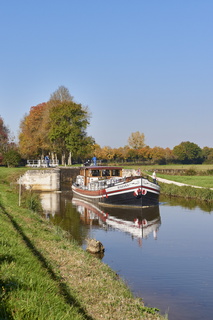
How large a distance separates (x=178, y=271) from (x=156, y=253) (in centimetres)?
306

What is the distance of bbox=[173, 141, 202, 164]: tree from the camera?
15050cm

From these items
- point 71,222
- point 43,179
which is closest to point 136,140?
point 43,179

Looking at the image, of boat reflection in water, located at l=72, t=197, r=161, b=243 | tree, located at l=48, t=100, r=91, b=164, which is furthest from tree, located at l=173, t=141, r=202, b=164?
boat reflection in water, located at l=72, t=197, r=161, b=243

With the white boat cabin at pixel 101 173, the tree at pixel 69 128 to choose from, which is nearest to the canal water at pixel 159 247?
the white boat cabin at pixel 101 173

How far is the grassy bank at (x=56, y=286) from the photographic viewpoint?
6423 millimetres

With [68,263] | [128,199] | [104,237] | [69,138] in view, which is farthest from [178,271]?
[69,138]

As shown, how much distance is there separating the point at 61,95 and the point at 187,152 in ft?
280

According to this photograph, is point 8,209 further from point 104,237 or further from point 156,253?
point 156,253

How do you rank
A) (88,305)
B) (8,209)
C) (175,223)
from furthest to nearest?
(175,223) < (8,209) < (88,305)

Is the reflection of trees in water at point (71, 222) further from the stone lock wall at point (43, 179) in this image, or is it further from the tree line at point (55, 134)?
the tree line at point (55, 134)

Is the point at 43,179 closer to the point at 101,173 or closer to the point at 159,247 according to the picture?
the point at 101,173

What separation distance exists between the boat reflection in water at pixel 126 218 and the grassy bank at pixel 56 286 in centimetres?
1073

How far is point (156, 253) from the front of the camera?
1923 cm

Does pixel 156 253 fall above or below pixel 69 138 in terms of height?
below
